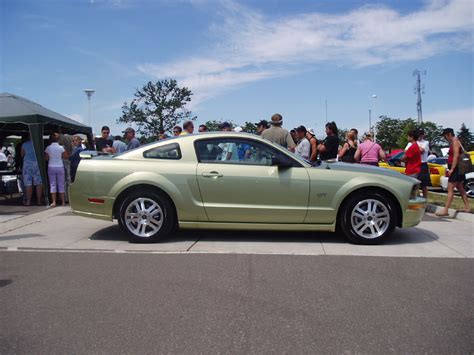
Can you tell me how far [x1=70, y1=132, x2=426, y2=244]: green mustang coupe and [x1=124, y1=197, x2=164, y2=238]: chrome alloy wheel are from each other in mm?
13

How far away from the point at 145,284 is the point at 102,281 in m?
0.44

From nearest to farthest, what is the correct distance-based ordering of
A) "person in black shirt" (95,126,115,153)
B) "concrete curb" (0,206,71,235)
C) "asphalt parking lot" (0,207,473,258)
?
"asphalt parking lot" (0,207,473,258) → "concrete curb" (0,206,71,235) → "person in black shirt" (95,126,115,153)

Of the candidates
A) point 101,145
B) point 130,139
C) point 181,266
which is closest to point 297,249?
point 181,266

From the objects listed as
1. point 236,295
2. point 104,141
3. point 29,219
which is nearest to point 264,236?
point 236,295

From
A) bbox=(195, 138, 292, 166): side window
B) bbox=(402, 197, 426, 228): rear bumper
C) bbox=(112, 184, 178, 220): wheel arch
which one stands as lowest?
bbox=(402, 197, 426, 228): rear bumper

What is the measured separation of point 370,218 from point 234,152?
79.1 inches

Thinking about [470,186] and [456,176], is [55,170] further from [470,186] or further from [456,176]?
[470,186]

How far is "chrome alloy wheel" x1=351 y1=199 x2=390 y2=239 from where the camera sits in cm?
591

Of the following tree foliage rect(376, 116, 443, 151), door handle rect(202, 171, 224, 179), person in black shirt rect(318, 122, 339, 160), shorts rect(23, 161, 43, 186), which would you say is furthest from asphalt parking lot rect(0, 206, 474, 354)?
tree foliage rect(376, 116, 443, 151)

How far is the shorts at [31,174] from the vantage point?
9.94 meters

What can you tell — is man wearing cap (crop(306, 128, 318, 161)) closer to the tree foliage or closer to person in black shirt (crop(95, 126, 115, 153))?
person in black shirt (crop(95, 126, 115, 153))

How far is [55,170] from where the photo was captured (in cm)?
987

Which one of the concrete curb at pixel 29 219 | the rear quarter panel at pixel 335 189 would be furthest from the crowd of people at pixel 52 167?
the rear quarter panel at pixel 335 189

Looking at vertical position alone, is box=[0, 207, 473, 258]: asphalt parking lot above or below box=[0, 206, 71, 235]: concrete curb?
below
